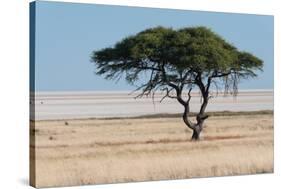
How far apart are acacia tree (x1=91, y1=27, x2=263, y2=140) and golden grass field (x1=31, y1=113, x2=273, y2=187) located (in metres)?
0.34

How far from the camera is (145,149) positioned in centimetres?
1259

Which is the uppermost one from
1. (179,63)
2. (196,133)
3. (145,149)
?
(179,63)

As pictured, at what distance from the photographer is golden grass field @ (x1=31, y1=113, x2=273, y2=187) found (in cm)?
1186

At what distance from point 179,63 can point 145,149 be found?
140 centimetres

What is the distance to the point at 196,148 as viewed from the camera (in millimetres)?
13070

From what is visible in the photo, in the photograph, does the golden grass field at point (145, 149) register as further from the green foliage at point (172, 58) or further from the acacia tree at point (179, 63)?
the green foliage at point (172, 58)

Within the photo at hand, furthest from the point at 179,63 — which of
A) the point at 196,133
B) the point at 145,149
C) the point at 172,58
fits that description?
the point at 145,149

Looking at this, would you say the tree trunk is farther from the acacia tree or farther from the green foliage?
the green foliage

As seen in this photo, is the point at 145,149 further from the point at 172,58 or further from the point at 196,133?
the point at 172,58

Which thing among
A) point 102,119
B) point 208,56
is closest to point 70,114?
point 102,119

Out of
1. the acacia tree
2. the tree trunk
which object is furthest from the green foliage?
the tree trunk

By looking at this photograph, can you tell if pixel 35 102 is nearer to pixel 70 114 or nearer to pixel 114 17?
pixel 70 114

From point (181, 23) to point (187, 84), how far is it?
93 centimetres

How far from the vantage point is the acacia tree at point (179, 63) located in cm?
1255
